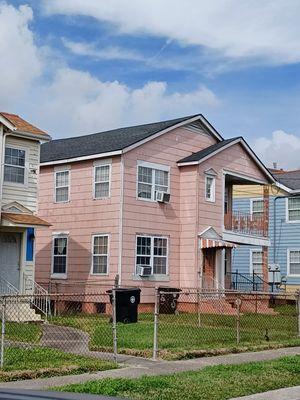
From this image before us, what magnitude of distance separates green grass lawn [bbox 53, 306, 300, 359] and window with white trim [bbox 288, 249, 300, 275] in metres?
13.8

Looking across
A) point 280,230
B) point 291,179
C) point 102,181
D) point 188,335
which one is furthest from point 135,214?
point 291,179

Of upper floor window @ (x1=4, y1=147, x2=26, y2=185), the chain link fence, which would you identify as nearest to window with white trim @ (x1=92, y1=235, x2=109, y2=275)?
the chain link fence

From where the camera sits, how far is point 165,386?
9484 mm

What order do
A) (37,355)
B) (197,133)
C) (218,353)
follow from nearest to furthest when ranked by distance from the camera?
(37,355) < (218,353) < (197,133)

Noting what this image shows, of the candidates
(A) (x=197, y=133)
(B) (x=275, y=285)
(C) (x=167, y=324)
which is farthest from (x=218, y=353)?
(B) (x=275, y=285)

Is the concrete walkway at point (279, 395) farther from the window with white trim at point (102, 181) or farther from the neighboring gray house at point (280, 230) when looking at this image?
the neighboring gray house at point (280, 230)

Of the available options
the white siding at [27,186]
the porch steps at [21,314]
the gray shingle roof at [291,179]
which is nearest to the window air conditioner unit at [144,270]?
the white siding at [27,186]

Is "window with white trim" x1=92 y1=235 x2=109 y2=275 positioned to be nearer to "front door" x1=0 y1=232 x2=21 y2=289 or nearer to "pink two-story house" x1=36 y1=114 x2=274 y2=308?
"pink two-story house" x1=36 y1=114 x2=274 y2=308

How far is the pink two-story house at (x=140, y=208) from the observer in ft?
78.6

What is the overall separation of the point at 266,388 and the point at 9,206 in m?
12.9

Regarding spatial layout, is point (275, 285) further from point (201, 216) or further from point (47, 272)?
point (47, 272)

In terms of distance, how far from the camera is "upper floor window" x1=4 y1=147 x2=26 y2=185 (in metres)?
21.1

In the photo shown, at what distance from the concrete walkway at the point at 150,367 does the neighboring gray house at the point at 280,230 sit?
66.5 feet

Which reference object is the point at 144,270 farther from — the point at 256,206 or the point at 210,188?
the point at 256,206
